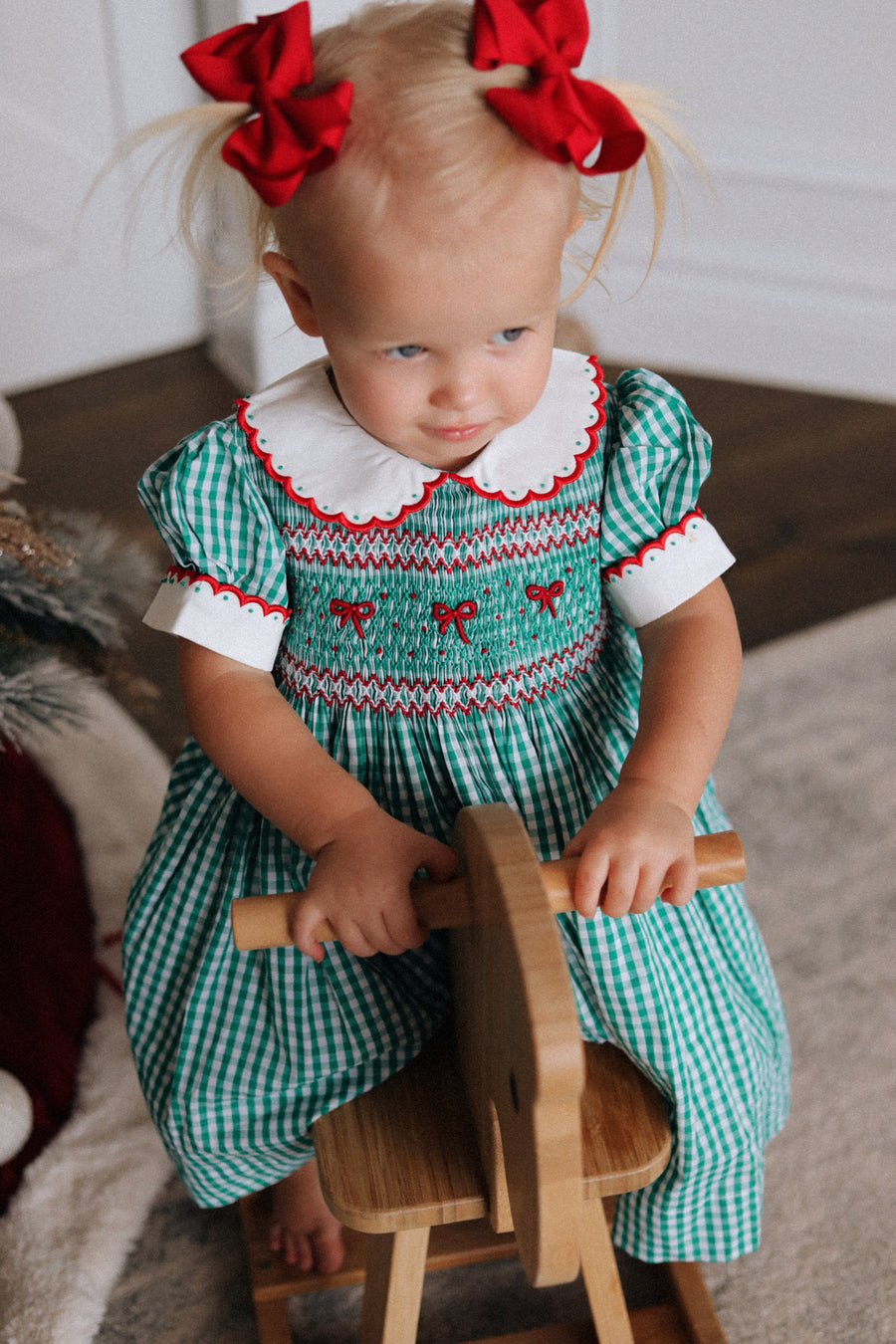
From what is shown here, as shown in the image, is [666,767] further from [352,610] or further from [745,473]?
[745,473]

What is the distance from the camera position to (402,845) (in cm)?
68

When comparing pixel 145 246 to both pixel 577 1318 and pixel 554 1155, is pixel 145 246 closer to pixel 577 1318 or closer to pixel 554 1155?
pixel 577 1318

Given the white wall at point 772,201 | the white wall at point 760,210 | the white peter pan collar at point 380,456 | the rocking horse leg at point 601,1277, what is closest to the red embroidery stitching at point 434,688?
the white peter pan collar at point 380,456

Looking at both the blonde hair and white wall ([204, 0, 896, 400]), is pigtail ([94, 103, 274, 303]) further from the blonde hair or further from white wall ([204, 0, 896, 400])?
white wall ([204, 0, 896, 400])

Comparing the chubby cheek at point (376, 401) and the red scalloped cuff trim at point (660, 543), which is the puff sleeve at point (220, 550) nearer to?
the chubby cheek at point (376, 401)

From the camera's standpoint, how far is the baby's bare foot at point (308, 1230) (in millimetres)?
953

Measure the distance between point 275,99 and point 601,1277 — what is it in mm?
724

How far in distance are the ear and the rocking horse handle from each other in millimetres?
321

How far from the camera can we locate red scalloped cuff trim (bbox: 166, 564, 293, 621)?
0.76 m

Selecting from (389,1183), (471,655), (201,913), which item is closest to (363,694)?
(471,655)

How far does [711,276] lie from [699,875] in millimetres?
1803

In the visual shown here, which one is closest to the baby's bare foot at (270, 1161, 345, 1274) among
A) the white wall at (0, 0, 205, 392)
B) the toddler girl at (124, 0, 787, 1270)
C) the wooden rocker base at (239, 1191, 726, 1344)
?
the wooden rocker base at (239, 1191, 726, 1344)

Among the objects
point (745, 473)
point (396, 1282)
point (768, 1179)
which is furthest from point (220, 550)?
point (745, 473)

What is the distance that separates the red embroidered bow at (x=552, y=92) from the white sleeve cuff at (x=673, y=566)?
0.23m
